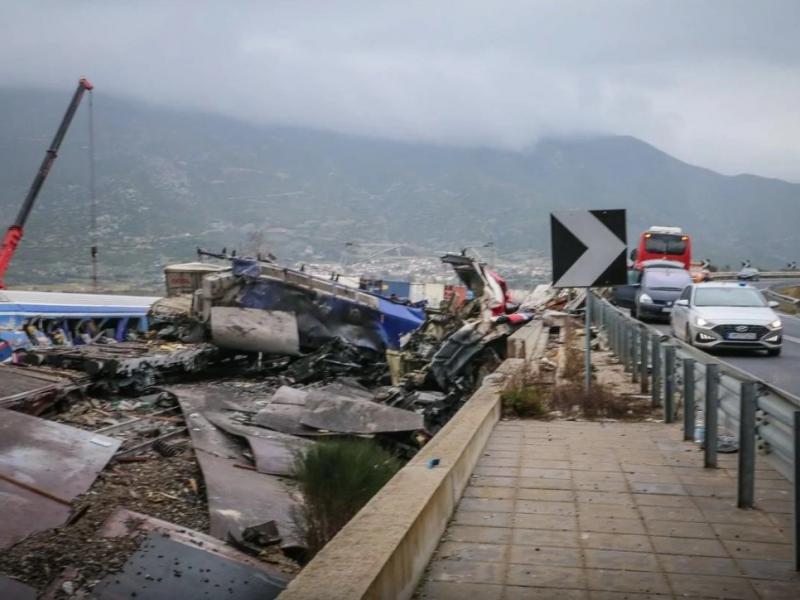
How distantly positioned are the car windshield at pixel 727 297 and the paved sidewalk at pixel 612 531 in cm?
1239

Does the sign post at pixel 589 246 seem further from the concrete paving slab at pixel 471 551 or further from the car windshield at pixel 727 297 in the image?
the car windshield at pixel 727 297

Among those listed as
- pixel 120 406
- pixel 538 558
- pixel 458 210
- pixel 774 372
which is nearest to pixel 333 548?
pixel 538 558

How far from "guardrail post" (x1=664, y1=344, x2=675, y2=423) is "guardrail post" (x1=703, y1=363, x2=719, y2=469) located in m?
2.32

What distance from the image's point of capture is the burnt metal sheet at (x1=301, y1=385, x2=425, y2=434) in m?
12.8

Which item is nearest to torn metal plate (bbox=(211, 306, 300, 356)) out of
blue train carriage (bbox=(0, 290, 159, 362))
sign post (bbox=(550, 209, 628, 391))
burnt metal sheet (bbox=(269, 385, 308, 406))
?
blue train carriage (bbox=(0, 290, 159, 362))

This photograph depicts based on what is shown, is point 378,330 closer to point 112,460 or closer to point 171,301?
point 171,301

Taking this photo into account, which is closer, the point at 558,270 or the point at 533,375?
the point at 558,270

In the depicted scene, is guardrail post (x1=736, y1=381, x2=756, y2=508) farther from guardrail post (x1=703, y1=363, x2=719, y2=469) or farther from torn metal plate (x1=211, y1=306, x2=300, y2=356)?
torn metal plate (x1=211, y1=306, x2=300, y2=356)

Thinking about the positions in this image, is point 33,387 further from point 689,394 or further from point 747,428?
point 747,428

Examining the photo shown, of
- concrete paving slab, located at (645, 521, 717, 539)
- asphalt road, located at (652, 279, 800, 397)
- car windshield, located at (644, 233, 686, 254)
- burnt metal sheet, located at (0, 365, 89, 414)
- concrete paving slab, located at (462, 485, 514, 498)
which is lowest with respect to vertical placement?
asphalt road, located at (652, 279, 800, 397)

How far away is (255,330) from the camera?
78.2 feet

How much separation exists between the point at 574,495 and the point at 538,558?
1.66 metres

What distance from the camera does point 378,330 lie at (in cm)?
2528

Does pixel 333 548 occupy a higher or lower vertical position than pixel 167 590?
higher
